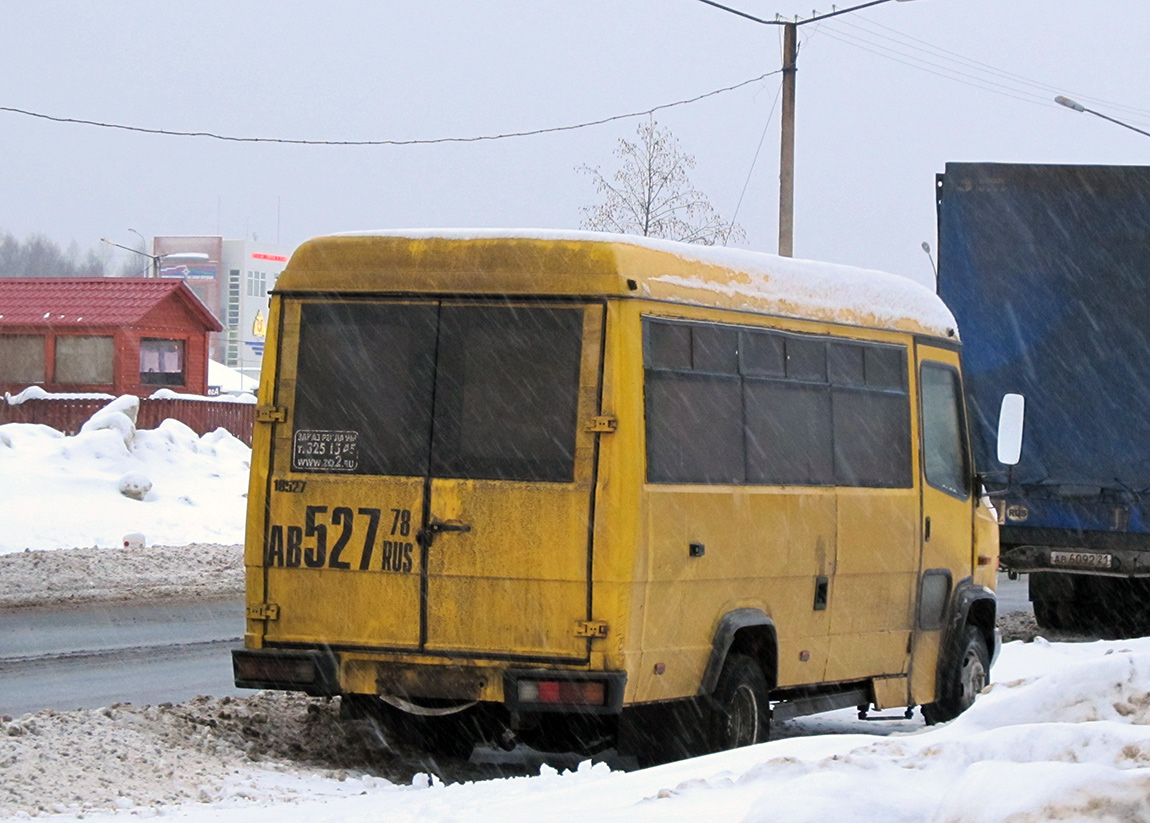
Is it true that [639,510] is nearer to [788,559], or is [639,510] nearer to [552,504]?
[552,504]

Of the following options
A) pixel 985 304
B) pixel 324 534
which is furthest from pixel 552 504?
pixel 985 304

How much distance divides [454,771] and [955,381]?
409cm

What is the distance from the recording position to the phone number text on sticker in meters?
8.51

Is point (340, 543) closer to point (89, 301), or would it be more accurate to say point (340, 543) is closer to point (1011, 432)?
point (1011, 432)

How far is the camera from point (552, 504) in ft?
26.4

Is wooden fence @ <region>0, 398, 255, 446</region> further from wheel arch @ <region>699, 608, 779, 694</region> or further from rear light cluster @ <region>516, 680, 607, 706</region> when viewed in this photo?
rear light cluster @ <region>516, 680, 607, 706</region>

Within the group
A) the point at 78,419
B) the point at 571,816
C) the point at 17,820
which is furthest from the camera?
the point at 78,419

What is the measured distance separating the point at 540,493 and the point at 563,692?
883 mm

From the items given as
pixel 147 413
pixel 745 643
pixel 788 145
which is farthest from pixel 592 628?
pixel 147 413

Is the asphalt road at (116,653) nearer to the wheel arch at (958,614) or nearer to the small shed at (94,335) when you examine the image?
the wheel arch at (958,614)

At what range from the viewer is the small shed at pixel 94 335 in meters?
44.0

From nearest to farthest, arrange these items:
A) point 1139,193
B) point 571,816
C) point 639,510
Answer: point 571,816 < point 639,510 < point 1139,193

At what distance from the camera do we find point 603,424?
8.00m

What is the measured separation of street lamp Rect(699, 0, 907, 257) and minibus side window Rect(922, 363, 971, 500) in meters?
14.1
